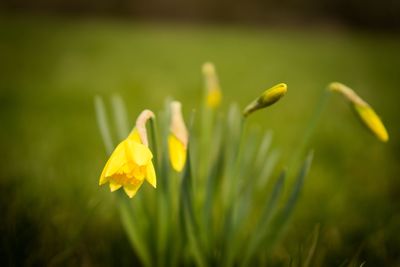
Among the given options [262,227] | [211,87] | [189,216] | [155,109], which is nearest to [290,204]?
[262,227]

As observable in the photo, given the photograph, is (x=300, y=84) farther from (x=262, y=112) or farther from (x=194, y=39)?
(x=194, y=39)

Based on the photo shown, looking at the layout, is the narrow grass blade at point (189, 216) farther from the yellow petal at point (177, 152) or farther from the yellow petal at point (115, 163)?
the yellow petal at point (115, 163)

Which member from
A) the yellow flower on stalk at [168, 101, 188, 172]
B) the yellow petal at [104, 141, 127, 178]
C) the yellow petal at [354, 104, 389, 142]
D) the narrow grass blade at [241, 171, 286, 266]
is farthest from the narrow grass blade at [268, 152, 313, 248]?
the yellow petal at [104, 141, 127, 178]

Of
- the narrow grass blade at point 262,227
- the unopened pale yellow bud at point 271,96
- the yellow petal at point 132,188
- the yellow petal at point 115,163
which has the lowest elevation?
the narrow grass blade at point 262,227

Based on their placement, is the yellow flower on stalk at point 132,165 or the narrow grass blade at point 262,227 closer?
the yellow flower on stalk at point 132,165

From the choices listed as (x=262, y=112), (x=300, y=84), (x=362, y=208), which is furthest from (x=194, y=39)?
(x=362, y=208)

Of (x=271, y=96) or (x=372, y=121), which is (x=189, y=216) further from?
(x=372, y=121)

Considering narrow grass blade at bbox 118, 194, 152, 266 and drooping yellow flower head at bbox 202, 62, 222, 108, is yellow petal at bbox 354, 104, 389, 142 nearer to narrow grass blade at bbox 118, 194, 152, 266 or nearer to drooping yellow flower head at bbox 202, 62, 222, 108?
drooping yellow flower head at bbox 202, 62, 222, 108

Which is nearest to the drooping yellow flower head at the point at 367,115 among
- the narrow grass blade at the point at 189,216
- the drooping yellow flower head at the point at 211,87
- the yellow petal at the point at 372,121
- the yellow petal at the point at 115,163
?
the yellow petal at the point at 372,121
